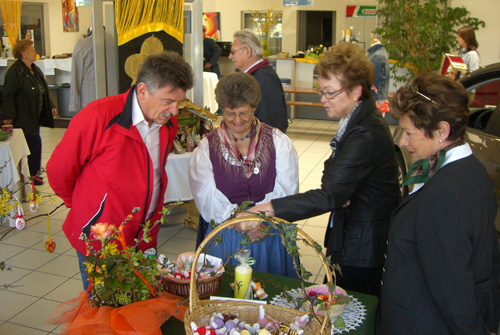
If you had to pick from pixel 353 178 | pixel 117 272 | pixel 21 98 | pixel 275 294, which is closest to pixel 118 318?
pixel 117 272

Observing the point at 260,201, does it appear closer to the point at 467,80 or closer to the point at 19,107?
the point at 467,80

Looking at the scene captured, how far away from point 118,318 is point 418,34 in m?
9.85

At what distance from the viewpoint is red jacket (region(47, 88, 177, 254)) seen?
6.89 ft

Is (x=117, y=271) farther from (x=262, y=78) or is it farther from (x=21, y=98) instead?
(x=21, y=98)

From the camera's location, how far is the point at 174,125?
2.62 m

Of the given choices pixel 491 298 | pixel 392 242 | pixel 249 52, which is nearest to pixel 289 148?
pixel 392 242

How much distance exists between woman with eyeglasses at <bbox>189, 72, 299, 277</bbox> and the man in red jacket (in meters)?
0.41

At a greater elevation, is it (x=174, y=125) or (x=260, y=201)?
(x=174, y=125)

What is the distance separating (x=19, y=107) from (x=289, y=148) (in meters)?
4.13

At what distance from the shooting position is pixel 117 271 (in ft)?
5.30

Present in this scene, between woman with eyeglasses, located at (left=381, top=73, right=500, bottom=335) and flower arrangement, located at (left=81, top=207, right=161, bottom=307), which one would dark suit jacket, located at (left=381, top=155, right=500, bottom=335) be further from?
flower arrangement, located at (left=81, top=207, right=161, bottom=307)

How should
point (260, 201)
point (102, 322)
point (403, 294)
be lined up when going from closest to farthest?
point (102, 322) < point (403, 294) < point (260, 201)

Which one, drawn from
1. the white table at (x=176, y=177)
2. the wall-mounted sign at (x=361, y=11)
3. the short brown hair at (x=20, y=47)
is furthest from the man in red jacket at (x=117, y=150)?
the wall-mounted sign at (x=361, y=11)

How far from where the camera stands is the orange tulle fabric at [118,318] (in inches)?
59.3
